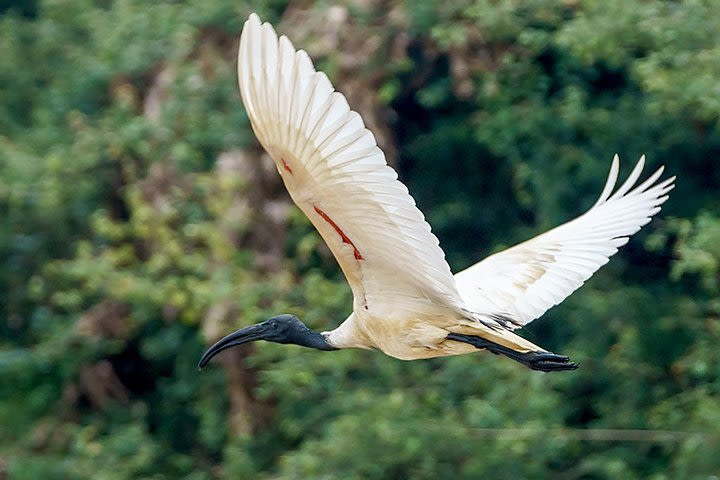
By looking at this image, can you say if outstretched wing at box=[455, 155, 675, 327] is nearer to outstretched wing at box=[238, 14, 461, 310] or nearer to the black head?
the black head

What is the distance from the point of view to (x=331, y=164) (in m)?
5.41

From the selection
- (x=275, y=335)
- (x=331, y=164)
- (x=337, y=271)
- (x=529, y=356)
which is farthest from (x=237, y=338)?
(x=337, y=271)

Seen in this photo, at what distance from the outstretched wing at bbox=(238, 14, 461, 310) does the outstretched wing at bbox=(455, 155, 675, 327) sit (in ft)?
3.04

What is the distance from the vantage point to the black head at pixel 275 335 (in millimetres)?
6932

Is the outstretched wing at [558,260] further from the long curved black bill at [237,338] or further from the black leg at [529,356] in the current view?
the long curved black bill at [237,338]

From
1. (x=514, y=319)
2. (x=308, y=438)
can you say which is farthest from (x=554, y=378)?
(x=514, y=319)

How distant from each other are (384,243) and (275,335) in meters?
→ 1.35

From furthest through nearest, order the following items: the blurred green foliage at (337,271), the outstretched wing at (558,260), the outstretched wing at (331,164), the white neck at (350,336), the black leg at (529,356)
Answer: the blurred green foliage at (337,271) < the outstretched wing at (558,260) < the white neck at (350,336) < the black leg at (529,356) < the outstretched wing at (331,164)

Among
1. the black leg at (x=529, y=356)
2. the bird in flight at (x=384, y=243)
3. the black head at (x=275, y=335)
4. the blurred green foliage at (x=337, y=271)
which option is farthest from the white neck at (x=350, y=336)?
the blurred green foliage at (x=337, y=271)

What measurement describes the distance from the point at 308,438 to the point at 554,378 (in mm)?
1291

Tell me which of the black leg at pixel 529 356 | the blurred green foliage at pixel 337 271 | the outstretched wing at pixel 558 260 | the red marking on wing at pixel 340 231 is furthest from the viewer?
the blurred green foliage at pixel 337 271

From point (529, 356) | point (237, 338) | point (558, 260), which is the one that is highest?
point (237, 338)

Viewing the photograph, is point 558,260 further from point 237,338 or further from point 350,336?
point 237,338

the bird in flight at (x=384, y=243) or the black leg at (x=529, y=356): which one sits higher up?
the bird in flight at (x=384, y=243)
